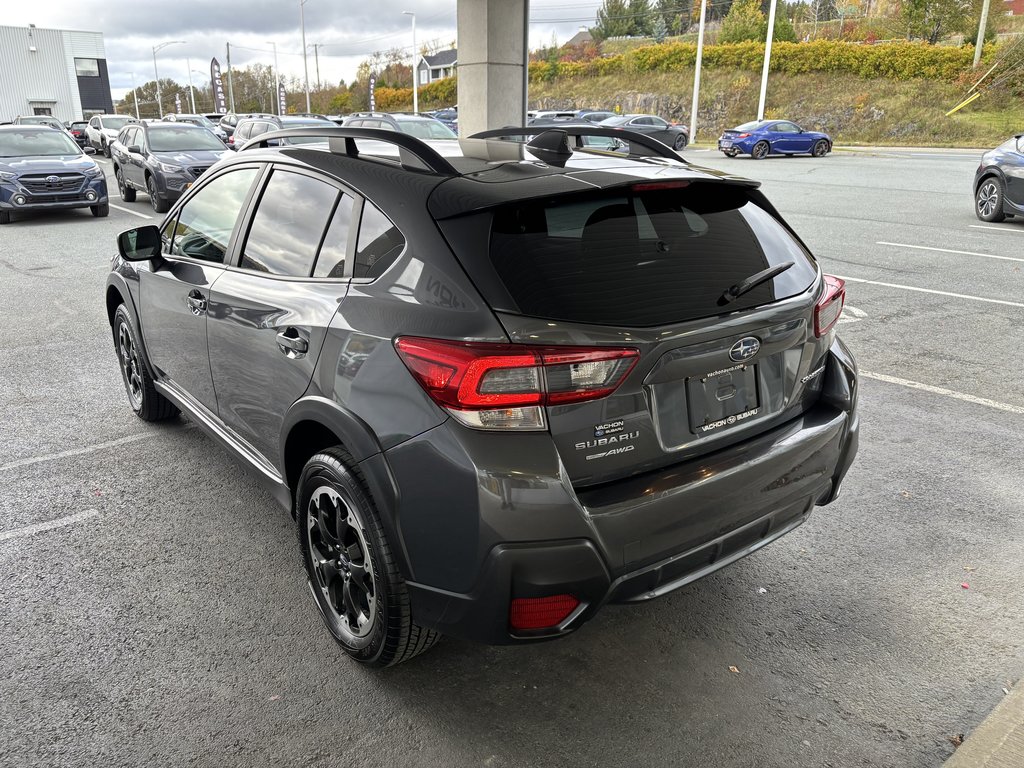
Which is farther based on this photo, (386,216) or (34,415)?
(34,415)

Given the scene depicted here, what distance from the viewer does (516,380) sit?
86.0 inches

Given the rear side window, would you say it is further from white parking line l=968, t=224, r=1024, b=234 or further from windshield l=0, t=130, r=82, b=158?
windshield l=0, t=130, r=82, b=158

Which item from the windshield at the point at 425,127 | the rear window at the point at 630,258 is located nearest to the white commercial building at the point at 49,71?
the windshield at the point at 425,127

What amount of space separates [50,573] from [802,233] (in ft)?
36.8

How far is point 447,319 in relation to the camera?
2.29 meters

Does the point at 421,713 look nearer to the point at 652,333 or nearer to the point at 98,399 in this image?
the point at 652,333

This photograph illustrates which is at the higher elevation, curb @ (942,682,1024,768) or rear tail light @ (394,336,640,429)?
rear tail light @ (394,336,640,429)

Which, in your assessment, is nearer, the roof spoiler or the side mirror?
the roof spoiler

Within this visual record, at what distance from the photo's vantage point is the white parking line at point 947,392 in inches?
203

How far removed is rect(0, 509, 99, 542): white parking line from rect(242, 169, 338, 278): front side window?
1569 millimetres

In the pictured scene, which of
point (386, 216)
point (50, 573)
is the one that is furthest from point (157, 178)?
point (386, 216)

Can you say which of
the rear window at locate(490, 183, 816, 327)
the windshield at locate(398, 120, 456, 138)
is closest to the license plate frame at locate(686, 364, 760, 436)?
the rear window at locate(490, 183, 816, 327)

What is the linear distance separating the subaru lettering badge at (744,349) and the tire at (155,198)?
14.5 meters

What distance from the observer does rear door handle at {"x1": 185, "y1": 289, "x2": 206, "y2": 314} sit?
3596 millimetres
